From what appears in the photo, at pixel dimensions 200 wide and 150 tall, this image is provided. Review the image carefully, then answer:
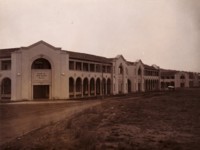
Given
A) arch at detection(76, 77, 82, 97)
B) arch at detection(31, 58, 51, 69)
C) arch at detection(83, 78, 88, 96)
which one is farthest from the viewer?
arch at detection(83, 78, 88, 96)

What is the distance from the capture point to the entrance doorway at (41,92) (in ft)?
91.9

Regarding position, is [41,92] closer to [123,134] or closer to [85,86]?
[85,86]

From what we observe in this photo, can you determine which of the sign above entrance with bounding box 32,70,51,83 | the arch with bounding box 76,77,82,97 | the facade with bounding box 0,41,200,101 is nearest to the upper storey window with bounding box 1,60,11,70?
the facade with bounding box 0,41,200,101

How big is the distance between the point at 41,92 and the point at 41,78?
6.01 feet

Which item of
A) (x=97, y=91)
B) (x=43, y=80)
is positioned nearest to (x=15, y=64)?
(x=43, y=80)

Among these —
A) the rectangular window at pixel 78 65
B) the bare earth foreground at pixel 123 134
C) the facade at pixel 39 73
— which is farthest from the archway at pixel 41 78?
the bare earth foreground at pixel 123 134

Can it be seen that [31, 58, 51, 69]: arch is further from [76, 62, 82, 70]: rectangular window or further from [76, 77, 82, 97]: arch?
[76, 62, 82, 70]: rectangular window

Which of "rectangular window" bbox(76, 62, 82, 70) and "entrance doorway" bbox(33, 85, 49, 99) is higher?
"rectangular window" bbox(76, 62, 82, 70)

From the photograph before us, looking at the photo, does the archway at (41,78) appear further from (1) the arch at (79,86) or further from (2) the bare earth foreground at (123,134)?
(2) the bare earth foreground at (123,134)

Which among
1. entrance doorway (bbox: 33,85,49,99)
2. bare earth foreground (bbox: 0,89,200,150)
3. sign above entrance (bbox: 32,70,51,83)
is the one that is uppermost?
sign above entrance (bbox: 32,70,51,83)

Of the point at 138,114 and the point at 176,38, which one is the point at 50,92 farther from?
the point at 176,38

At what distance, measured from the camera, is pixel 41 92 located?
94.1ft

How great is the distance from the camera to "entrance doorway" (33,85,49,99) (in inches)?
1102

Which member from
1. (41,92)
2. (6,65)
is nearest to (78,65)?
(41,92)
